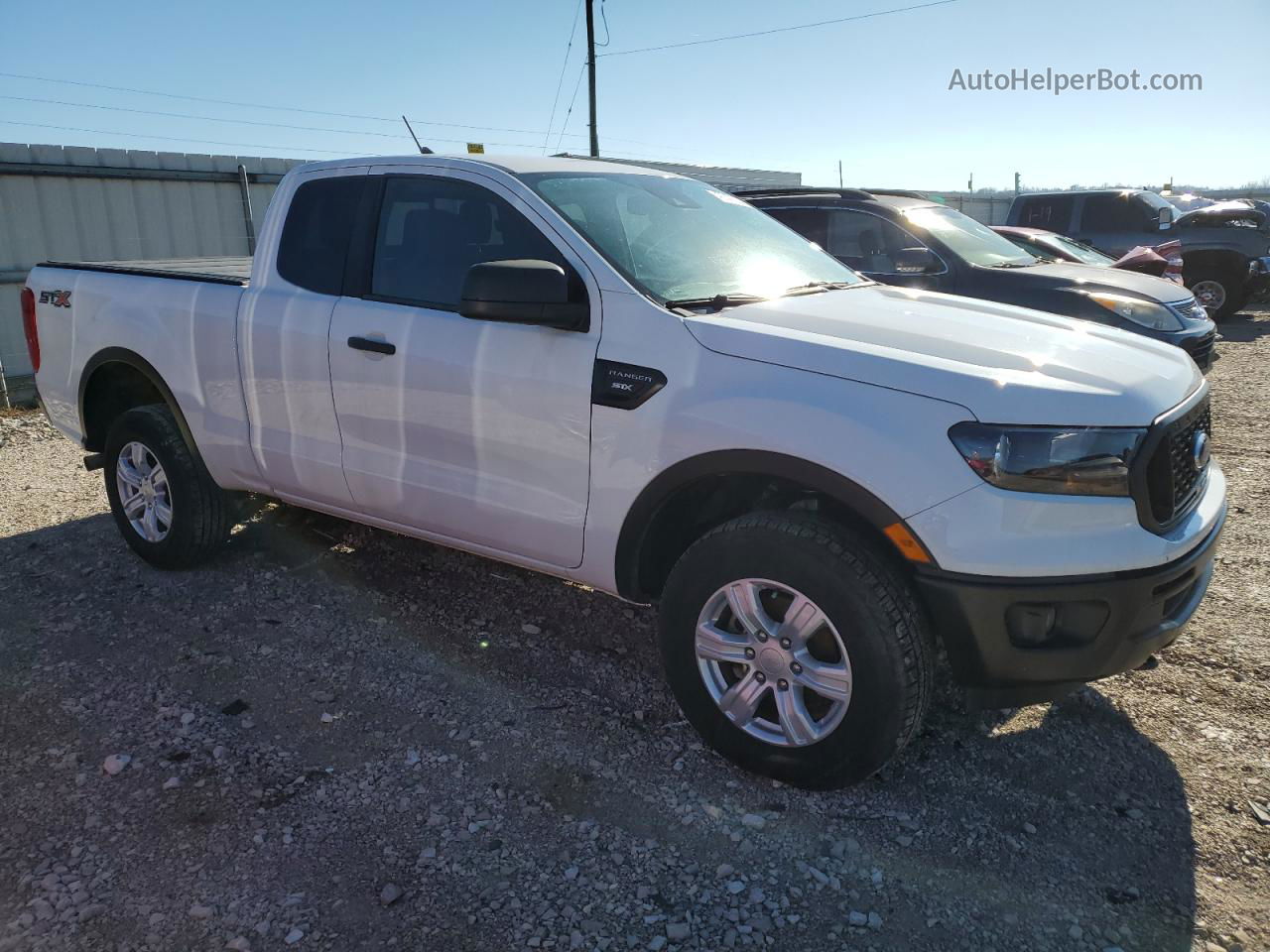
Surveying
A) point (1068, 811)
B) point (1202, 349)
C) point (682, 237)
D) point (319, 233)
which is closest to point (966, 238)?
point (1202, 349)

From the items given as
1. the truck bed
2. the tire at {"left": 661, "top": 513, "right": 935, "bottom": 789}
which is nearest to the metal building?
the truck bed

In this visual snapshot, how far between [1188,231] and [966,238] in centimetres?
790

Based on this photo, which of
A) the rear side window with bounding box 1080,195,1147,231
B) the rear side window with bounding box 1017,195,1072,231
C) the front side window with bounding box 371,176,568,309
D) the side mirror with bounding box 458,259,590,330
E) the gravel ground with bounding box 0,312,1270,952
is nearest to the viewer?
the gravel ground with bounding box 0,312,1270,952

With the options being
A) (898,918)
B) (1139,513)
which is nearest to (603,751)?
(898,918)

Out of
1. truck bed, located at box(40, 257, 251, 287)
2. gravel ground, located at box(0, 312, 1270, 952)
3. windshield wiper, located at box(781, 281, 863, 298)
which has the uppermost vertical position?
windshield wiper, located at box(781, 281, 863, 298)

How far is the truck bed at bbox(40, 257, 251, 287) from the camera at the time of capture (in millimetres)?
4445

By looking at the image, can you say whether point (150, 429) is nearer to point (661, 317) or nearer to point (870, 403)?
point (661, 317)

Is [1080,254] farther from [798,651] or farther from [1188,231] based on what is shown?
[798,651]

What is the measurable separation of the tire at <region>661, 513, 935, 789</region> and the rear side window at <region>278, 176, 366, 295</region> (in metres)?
2.01

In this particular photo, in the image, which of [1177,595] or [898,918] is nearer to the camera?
[898,918]

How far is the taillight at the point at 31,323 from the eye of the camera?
16.8 feet

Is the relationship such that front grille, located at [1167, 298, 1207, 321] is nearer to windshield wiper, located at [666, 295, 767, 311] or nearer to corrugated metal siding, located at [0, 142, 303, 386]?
windshield wiper, located at [666, 295, 767, 311]

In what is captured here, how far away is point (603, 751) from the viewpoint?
10.5 ft

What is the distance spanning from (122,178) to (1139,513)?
11072mm
